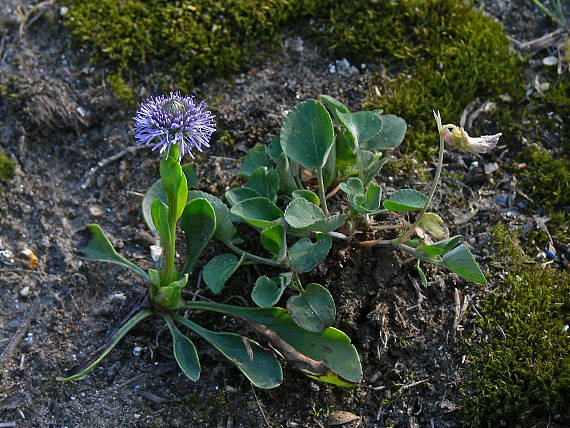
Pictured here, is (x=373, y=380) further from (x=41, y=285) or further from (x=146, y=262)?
(x=41, y=285)

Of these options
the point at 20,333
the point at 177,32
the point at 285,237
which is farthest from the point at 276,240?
the point at 177,32

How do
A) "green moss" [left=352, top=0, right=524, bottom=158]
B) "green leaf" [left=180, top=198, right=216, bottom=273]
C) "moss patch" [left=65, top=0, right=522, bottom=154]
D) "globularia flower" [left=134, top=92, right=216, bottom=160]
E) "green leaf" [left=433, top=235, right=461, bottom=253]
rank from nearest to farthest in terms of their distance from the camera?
"globularia flower" [left=134, top=92, right=216, bottom=160] → "green leaf" [left=433, top=235, right=461, bottom=253] → "green leaf" [left=180, top=198, right=216, bottom=273] → "green moss" [left=352, top=0, right=524, bottom=158] → "moss patch" [left=65, top=0, right=522, bottom=154]

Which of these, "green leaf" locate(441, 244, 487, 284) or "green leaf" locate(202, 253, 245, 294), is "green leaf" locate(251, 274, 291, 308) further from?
"green leaf" locate(441, 244, 487, 284)

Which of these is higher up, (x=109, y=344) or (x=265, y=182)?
(x=265, y=182)

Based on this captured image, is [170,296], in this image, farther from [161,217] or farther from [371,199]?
[371,199]

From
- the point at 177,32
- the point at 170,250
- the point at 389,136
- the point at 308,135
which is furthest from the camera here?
the point at 177,32

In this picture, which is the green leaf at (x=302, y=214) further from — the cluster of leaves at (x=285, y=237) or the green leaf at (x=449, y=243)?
the green leaf at (x=449, y=243)

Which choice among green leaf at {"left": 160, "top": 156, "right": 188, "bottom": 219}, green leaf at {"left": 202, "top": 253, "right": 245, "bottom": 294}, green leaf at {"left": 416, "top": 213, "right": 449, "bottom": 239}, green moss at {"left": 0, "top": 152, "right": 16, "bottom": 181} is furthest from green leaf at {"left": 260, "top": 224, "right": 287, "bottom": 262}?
green moss at {"left": 0, "top": 152, "right": 16, "bottom": 181}

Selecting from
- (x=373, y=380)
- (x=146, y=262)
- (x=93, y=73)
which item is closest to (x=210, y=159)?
(x=146, y=262)
